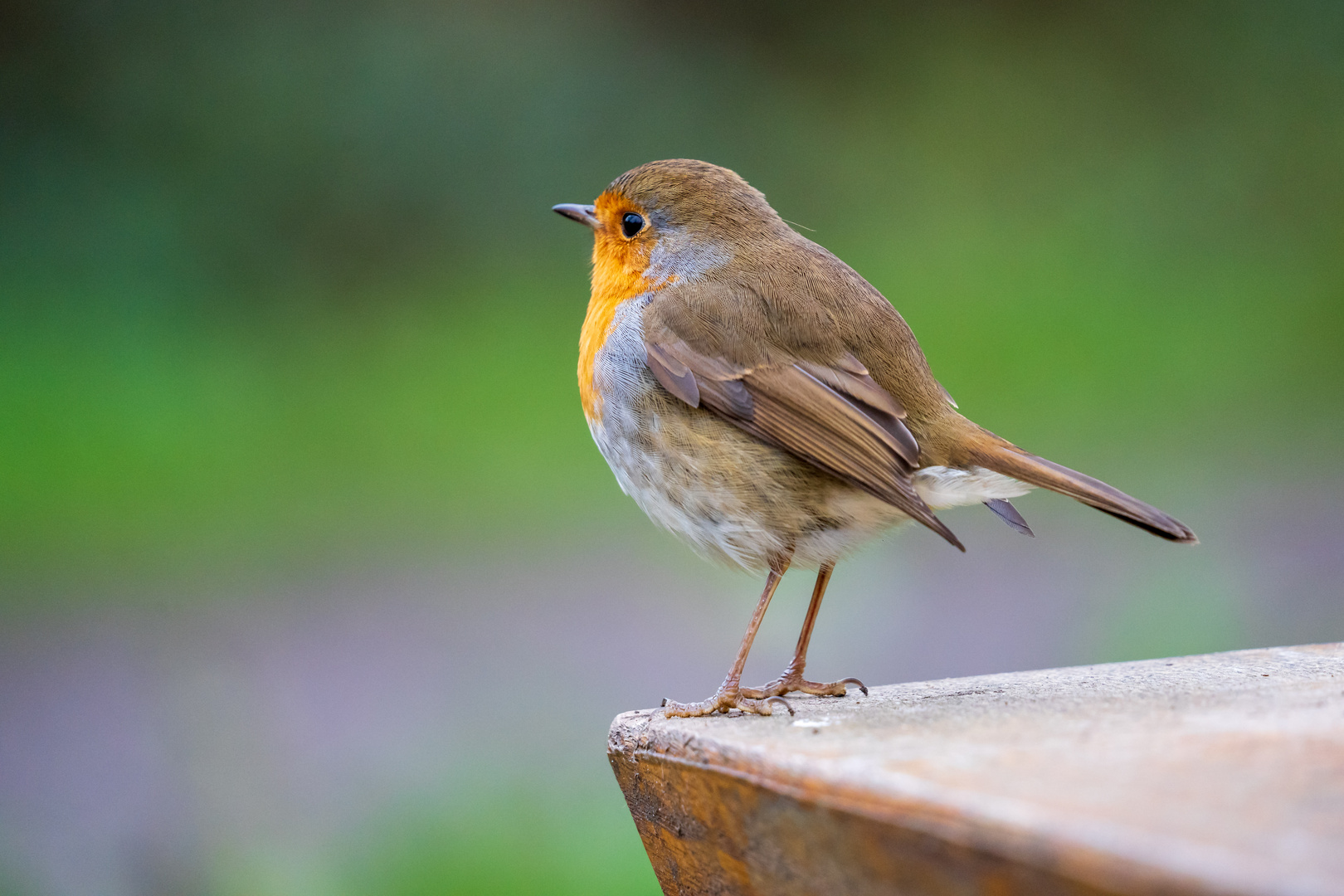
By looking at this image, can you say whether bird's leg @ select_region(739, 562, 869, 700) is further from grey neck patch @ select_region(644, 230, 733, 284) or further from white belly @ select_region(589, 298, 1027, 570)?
grey neck patch @ select_region(644, 230, 733, 284)

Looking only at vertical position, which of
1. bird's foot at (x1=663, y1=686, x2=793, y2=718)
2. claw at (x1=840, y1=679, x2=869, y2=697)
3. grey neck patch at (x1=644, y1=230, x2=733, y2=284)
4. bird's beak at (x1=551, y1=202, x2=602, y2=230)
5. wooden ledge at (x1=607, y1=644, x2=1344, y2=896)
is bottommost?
bird's foot at (x1=663, y1=686, x2=793, y2=718)

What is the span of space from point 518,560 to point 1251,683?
3806 mm

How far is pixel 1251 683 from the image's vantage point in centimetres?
165

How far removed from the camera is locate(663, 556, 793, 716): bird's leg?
1935mm

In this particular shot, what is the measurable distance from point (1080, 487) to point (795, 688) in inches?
24.9

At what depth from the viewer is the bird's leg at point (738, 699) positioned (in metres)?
1.93

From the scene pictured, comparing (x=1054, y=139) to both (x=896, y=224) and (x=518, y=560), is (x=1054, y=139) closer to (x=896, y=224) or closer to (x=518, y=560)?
(x=896, y=224)

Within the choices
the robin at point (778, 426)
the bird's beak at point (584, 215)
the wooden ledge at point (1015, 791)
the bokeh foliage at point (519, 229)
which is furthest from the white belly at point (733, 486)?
the bokeh foliage at point (519, 229)

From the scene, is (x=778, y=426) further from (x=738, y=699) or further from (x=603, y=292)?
(x=603, y=292)

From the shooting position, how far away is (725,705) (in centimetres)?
197

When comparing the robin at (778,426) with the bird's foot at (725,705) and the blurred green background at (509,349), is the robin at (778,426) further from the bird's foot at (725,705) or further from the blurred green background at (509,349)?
the blurred green background at (509,349)

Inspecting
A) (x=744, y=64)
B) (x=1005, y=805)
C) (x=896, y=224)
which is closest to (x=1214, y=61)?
(x=896, y=224)

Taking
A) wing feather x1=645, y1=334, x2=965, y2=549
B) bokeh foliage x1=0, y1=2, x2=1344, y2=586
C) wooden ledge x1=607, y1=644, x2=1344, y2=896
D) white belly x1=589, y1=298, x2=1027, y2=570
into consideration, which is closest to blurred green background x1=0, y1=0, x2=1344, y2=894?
bokeh foliage x1=0, y1=2, x2=1344, y2=586

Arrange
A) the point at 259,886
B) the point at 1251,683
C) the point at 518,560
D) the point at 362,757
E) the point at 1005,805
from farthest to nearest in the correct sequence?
the point at 518,560, the point at 362,757, the point at 259,886, the point at 1251,683, the point at 1005,805
